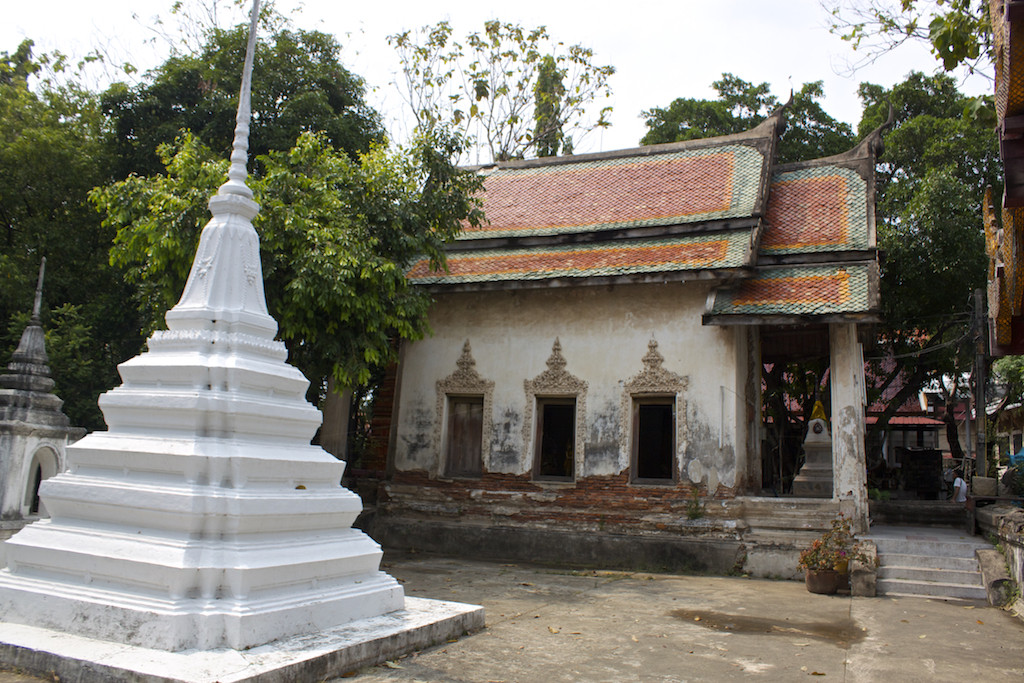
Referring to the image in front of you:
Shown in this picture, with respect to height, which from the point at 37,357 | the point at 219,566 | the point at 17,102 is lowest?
the point at 219,566

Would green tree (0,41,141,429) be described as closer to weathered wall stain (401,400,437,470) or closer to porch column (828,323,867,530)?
weathered wall stain (401,400,437,470)

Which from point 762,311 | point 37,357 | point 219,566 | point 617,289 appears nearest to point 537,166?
point 617,289

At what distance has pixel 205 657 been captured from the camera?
402 cm

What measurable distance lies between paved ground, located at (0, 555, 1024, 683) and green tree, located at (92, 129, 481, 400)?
3.13 meters

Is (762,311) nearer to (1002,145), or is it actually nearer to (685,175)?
(685,175)

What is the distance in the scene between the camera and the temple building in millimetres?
10195

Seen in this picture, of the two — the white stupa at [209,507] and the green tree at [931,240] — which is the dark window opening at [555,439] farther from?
the green tree at [931,240]

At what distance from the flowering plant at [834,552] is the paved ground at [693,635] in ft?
1.13

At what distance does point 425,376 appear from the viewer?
40.4 ft

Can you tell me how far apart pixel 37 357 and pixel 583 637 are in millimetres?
6175

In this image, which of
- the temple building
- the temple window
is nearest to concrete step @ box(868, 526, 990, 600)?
the temple building

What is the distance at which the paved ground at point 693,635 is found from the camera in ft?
16.4

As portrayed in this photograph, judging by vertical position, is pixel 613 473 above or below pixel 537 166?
below

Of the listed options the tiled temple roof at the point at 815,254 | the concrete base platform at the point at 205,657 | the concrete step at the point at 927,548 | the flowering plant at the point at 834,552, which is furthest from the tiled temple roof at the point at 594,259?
the concrete base platform at the point at 205,657
